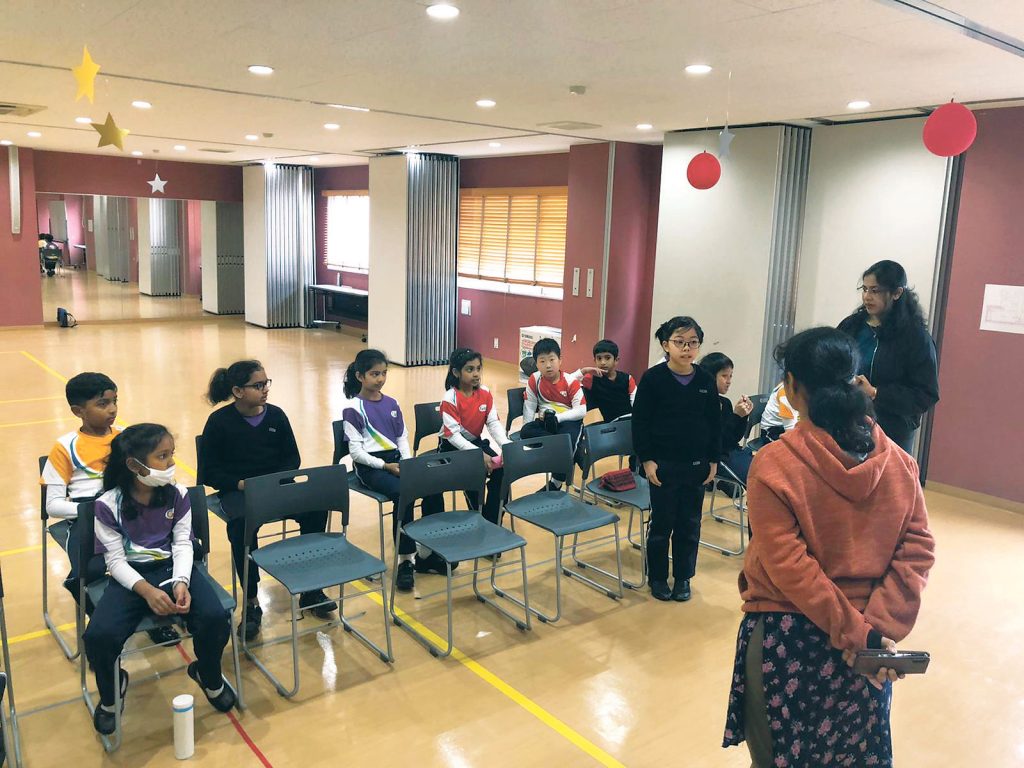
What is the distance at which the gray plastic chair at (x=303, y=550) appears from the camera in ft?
11.6

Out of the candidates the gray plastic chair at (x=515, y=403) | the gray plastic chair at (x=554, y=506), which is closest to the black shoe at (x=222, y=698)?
the gray plastic chair at (x=554, y=506)

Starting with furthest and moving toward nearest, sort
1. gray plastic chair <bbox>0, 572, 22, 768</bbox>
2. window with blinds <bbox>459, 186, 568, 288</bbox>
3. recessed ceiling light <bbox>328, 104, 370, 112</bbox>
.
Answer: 1. window with blinds <bbox>459, 186, 568, 288</bbox>
2. recessed ceiling light <bbox>328, 104, 370, 112</bbox>
3. gray plastic chair <bbox>0, 572, 22, 768</bbox>

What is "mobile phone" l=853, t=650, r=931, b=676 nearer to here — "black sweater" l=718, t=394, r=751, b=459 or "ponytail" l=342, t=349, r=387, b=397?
"ponytail" l=342, t=349, r=387, b=397

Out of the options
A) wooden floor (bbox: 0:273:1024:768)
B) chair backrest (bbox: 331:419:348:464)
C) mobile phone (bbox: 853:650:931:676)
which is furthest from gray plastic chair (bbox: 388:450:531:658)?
mobile phone (bbox: 853:650:931:676)

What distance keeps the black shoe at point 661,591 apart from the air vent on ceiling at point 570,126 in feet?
15.4

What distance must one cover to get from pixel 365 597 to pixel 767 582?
2921mm

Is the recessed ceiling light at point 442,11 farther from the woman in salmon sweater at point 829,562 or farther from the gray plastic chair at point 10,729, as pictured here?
the gray plastic chair at point 10,729

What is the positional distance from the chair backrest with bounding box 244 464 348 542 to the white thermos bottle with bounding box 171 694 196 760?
80cm

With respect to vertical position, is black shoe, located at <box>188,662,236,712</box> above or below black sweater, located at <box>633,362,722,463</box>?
below

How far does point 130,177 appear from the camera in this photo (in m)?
14.7

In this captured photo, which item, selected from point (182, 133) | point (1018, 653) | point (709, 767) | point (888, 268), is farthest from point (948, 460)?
point (182, 133)

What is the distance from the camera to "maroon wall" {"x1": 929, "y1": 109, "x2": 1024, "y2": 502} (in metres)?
6.25

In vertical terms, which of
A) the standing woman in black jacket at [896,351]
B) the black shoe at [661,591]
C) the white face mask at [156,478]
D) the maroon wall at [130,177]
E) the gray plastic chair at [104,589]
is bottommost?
the black shoe at [661,591]

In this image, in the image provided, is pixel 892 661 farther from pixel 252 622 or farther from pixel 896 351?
pixel 252 622
